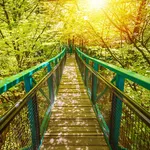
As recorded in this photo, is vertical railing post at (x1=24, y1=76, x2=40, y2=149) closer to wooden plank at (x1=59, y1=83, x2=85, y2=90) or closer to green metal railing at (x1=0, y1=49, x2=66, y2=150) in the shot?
green metal railing at (x1=0, y1=49, x2=66, y2=150)

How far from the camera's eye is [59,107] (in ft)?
17.5

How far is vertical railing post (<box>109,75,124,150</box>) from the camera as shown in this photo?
2611 millimetres

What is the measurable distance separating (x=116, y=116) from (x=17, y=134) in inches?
60.9

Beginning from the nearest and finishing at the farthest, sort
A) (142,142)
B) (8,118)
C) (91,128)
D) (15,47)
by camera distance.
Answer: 1. (8,118)
2. (142,142)
3. (91,128)
4. (15,47)

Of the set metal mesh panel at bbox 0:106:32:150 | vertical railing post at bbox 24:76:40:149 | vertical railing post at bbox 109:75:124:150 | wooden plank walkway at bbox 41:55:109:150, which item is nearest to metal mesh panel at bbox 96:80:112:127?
vertical railing post at bbox 109:75:124:150

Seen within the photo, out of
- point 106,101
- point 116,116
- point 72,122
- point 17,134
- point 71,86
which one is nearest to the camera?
point 17,134

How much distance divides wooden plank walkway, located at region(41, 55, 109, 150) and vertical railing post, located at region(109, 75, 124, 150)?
0.45m

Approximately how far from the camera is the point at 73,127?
13.4ft

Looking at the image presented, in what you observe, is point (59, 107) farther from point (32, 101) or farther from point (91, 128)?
point (32, 101)

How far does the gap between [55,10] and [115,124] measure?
9030 millimetres

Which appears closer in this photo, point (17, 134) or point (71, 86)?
point (17, 134)

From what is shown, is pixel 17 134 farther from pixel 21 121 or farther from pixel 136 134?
pixel 136 134

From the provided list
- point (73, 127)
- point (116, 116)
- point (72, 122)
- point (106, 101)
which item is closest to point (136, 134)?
point (116, 116)

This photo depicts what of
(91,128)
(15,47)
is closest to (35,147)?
(91,128)
